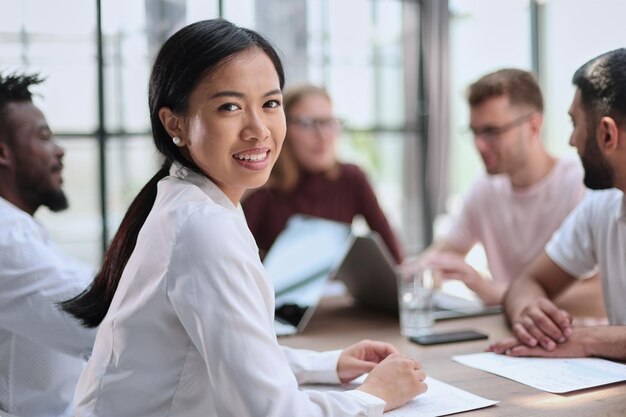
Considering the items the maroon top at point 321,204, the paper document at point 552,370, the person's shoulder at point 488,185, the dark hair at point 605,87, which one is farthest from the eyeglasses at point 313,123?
the paper document at point 552,370

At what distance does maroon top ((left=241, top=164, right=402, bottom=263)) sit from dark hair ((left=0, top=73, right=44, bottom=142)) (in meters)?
1.51

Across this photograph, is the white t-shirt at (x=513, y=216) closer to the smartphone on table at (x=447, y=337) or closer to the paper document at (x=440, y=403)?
the smartphone on table at (x=447, y=337)

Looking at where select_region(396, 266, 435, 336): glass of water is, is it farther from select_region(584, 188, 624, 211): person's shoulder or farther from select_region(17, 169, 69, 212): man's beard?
select_region(17, 169, 69, 212): man's beard

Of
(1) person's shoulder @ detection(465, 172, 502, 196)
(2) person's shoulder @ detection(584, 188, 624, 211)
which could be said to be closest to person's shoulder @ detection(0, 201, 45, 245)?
(2) person's shoulder @ detection(584, 188, 624, 211)

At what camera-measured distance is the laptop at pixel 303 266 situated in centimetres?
208

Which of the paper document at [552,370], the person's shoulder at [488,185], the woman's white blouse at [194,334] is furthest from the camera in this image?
the person's shoulder at [488,185]

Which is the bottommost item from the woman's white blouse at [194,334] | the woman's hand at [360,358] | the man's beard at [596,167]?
the woman's hand at [360,358]

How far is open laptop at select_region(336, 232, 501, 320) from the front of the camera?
6.82ft

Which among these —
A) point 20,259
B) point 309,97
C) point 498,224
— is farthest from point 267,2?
point 20,259

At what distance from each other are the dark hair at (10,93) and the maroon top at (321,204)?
1508 millimetres

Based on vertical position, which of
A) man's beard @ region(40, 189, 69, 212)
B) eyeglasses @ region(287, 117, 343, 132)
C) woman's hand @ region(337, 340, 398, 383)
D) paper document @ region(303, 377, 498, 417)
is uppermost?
eyeglasses @ region(287, 117, 343, 132)

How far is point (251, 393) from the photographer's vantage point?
1.09 metres

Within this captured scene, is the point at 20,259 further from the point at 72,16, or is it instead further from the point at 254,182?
the point at 72,16

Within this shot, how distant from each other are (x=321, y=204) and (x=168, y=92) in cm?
217
